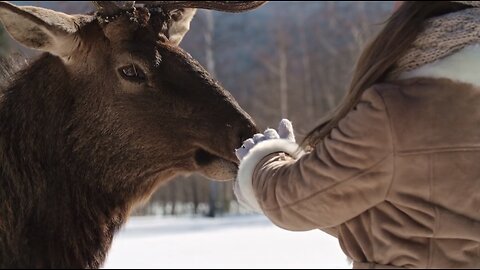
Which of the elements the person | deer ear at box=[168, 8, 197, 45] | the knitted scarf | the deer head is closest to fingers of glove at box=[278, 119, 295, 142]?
the person

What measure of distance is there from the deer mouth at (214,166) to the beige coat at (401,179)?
809 mm

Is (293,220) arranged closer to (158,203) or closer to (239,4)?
(239,4)

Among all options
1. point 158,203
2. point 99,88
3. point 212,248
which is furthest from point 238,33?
point 99,88

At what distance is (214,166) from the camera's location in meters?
2.99

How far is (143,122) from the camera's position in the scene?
3.02m

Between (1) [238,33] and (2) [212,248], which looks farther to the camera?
(1) [238,33]

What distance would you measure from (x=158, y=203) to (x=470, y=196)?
27610 millimetres

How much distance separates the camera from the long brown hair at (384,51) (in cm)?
207

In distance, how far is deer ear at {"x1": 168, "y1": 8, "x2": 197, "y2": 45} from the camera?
11.0ft

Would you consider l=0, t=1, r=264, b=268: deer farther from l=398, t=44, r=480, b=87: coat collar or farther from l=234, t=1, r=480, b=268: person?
l=398, t=44, r=480, b=87: coat collar

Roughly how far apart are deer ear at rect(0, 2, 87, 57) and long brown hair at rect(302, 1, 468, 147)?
1.21 m

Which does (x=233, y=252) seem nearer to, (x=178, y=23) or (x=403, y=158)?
(x=178, y=23)

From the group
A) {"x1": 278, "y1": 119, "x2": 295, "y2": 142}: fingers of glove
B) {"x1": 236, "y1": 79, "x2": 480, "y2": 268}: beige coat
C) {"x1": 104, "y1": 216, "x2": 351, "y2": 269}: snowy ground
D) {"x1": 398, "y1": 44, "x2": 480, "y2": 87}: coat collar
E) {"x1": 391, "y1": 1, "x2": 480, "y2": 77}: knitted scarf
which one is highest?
{"x1": 391, "y1": 1, "x2": 480, "y2": 77}: knitted scarf

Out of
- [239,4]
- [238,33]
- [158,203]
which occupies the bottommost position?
[158,203]
